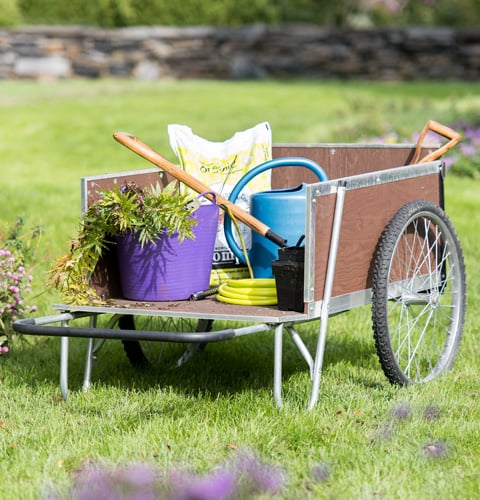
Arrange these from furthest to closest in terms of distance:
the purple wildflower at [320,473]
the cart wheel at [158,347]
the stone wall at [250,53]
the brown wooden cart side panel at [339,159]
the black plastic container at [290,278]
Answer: the stone wall at [250,53], the brown wooden cart side panel at [339,159], the cart wheel at [158,347], the black plastic container at [290,278], the purple wildflower at [320,473]

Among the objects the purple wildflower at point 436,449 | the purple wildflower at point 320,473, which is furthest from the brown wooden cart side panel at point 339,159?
Result: the purple wildflower at point 320,473

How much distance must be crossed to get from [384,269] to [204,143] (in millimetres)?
1088

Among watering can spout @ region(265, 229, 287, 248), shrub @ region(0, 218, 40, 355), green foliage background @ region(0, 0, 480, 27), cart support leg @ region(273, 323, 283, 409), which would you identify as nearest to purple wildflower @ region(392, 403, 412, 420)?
cart support leg @ region(273, 323, 283, 409)

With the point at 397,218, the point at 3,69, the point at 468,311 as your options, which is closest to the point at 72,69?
the point at 3,69

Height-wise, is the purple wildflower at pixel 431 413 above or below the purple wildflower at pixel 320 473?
above

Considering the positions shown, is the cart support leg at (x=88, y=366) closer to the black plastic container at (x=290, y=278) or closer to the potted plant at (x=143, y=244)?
the potted plant at (x=143, y=244)

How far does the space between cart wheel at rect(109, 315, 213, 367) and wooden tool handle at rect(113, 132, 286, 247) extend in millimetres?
587

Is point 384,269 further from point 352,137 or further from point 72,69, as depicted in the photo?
point 72,69

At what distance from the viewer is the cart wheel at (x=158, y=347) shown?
435 cm

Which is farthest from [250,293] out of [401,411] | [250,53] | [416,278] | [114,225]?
[250,53]

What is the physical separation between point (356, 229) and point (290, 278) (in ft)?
1.07

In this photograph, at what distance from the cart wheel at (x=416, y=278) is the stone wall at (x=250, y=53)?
13.2 metres

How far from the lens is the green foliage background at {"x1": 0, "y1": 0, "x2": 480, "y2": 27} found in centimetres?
1812

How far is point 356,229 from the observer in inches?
145
